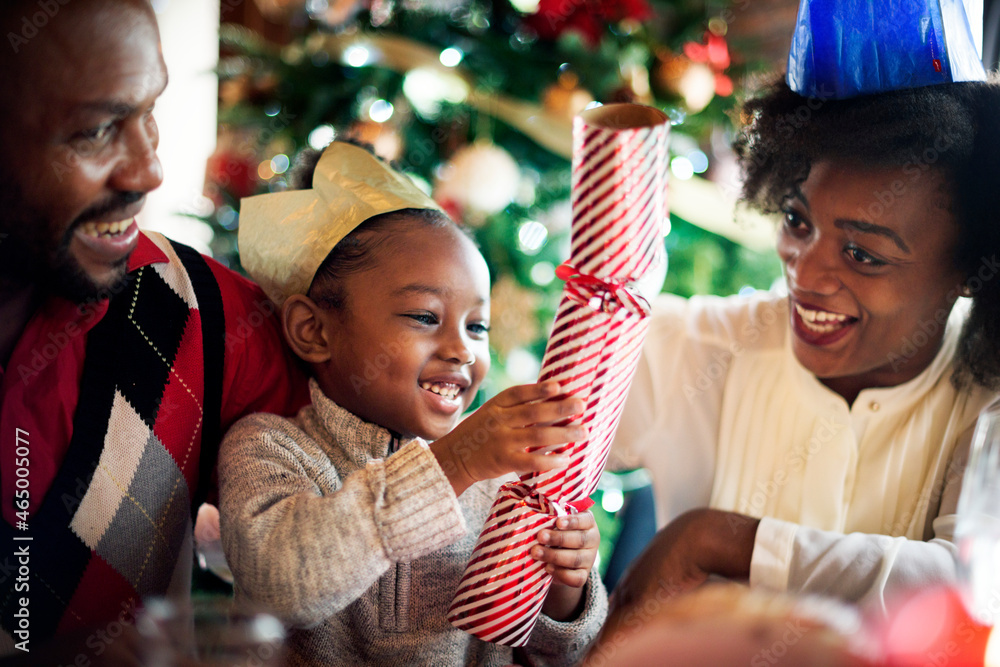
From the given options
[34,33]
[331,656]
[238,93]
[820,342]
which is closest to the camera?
[34,33]

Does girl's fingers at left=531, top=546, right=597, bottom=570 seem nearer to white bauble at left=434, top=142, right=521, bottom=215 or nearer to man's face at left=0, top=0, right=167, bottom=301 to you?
man's face at left=0, top=0, right=167, bottom=301

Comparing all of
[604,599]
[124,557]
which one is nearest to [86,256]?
[124,557]

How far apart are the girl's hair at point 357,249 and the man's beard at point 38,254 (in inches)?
12.1

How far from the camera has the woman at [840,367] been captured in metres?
1.16

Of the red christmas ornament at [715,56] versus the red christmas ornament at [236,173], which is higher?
the red christmas ornament at [715,56]

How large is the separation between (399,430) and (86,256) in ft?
1.57

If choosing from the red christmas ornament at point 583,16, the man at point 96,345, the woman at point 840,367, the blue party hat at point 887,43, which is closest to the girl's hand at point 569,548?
the woman at point 840,367

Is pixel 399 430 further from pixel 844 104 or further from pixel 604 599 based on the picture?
pixel 844 104

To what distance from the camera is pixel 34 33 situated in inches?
30.3

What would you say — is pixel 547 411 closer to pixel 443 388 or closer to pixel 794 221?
pixel 443 388

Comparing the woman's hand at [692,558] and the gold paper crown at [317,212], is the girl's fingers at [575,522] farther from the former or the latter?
the gold paper crown at [317,212]

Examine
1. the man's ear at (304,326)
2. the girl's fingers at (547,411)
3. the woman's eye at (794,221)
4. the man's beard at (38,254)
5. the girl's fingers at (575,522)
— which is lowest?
the girl's fingers at (575,522)

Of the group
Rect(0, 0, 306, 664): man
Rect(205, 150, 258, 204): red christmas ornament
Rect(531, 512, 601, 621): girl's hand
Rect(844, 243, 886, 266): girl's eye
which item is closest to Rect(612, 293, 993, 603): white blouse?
Rect(844, 243, 886, 266): girl's eye

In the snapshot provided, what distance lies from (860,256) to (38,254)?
1.15m
